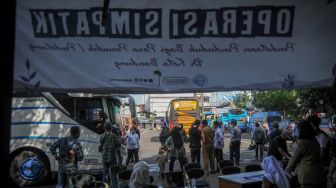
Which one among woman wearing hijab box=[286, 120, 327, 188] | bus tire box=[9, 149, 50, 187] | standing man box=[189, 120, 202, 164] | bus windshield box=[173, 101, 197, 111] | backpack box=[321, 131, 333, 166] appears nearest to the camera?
woman wearing hijab box=[286, 120, 327, 188]

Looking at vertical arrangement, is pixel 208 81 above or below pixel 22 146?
above

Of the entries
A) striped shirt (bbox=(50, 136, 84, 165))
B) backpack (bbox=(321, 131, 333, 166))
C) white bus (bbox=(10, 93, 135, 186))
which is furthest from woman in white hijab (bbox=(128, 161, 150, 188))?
white bus (bbox=(10, 93, 135, 186))

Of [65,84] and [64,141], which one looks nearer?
[65,84]

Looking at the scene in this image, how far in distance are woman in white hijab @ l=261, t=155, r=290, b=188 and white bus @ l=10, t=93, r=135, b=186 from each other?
9214 mm

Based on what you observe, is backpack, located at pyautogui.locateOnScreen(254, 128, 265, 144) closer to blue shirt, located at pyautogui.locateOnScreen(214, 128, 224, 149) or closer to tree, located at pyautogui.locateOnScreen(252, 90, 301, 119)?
blue shirt, located at pyautogui.locateOnScreen(214, 128, 224, 149)

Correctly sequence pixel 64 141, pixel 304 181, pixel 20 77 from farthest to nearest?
pixel 64 141, pixel 304 181, pixel 20 77

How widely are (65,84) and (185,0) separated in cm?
129

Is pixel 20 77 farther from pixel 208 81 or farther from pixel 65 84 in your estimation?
pixel 208 81

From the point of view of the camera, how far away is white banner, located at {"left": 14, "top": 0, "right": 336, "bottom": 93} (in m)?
3.67

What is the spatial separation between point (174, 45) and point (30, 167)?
39.5 feet

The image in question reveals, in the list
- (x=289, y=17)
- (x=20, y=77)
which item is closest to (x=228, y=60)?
(x=289, y=17)

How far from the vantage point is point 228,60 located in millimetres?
3762

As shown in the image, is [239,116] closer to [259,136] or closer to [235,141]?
[259,136]

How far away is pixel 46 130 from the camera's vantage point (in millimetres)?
14734
